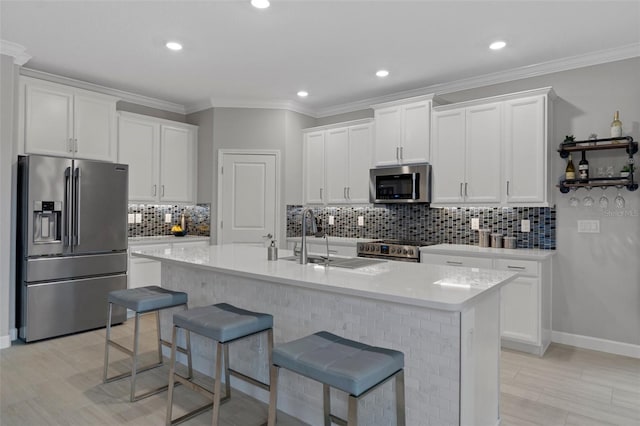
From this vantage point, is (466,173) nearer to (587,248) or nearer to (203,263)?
(587,248)

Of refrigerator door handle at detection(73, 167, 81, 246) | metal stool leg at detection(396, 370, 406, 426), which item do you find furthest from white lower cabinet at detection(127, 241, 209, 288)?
metal stool leg at detection(396, 370, 406, 426)

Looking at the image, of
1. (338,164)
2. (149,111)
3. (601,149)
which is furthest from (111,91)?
(601,149)

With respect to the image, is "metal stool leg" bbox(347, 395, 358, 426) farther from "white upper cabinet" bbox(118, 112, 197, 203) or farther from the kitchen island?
"white upper cabinet" bbox(118, 112, 197, 203)

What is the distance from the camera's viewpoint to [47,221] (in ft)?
12.5

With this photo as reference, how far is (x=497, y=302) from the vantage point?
2223 millimetres

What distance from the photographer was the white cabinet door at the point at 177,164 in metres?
5.26

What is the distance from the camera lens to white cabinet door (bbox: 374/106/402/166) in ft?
15.1

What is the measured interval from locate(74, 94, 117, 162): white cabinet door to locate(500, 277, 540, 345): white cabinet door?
447 centimetres

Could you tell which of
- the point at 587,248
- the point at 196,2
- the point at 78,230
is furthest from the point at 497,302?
the point at 78,230

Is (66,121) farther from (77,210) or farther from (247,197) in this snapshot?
(247,197)

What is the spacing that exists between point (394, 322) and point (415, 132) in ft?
9.80

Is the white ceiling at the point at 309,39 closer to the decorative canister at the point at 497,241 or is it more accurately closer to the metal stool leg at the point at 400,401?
the decorative canister at the point at 497,241

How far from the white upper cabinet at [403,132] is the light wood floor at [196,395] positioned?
228cm

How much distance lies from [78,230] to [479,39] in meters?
4.23
